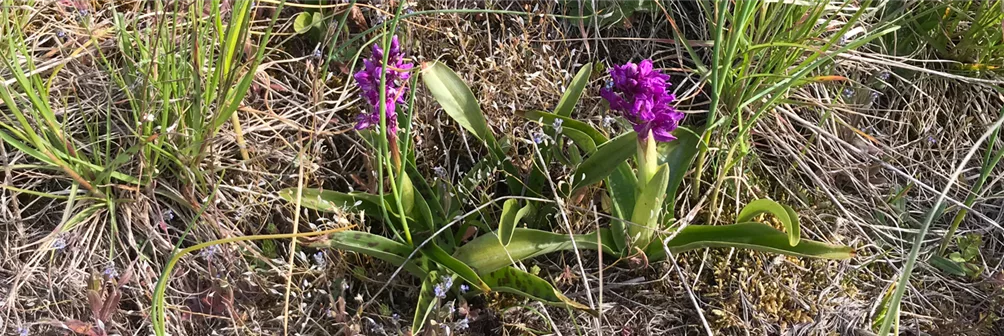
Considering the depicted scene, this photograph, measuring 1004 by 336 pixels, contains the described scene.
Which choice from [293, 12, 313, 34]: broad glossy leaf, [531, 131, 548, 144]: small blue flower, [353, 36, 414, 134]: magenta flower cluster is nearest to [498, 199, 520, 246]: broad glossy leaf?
[531, 131, 548, 144]: small blue flower

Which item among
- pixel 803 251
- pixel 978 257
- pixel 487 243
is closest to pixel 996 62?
pixel 978 257

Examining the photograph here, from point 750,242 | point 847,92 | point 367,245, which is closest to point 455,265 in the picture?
point 367,245

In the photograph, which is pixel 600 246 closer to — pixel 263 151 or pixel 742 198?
pixel 742 198

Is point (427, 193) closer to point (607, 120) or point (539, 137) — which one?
point (539, 137)

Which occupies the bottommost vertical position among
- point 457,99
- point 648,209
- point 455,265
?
point 455,265

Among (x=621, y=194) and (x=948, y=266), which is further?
(x=948, y=266)

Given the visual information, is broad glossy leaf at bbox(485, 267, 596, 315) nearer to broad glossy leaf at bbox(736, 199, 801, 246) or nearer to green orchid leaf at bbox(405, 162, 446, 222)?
green orchid leaf at bbox(405, 162, 446, 222)
